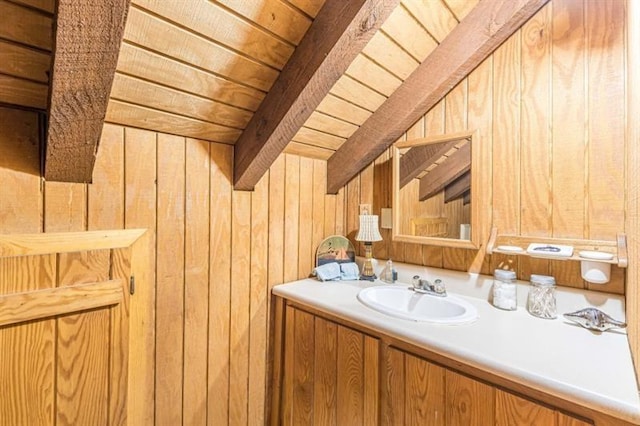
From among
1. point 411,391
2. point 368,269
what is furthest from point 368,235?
point 411,391

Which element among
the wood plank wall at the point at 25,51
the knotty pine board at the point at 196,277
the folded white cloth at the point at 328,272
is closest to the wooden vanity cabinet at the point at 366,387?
the folded white cloth at the point at 328,272

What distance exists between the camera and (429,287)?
137cm

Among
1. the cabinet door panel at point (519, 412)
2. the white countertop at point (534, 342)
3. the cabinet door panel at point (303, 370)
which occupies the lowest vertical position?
the cabinet door panel at point (303, 370)

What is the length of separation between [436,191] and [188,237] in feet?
3.72

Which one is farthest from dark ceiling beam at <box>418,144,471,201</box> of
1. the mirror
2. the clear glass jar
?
the clear glass jar

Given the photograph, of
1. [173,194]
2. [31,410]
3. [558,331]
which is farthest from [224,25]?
[558,331]

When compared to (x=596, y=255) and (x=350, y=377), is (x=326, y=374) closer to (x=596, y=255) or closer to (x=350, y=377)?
(x=350, y=377)

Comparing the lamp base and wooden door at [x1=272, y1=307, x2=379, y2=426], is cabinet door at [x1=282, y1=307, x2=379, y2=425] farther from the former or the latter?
the lamp base

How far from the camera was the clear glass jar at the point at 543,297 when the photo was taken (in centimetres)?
110

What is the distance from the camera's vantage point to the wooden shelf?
0.98 metres

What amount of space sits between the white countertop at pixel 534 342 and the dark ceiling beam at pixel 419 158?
0.53 meters

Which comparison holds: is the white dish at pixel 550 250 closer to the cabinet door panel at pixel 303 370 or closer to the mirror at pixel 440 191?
the mirror at pixel 440 191

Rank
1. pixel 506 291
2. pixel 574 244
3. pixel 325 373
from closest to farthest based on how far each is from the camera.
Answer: pixel 574 244, pixel 506 291, pixel 325 373

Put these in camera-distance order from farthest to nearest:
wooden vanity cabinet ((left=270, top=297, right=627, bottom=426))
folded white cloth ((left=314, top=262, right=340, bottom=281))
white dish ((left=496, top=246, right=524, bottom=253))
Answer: folded white cloth ((left=314, top=262, right=340, bottom=281)) < white dish ((left=496, top=246, right=524, bottom=253)) < wooden vanity cabinet ((left=270, top=297, right=627, bottom=426))
